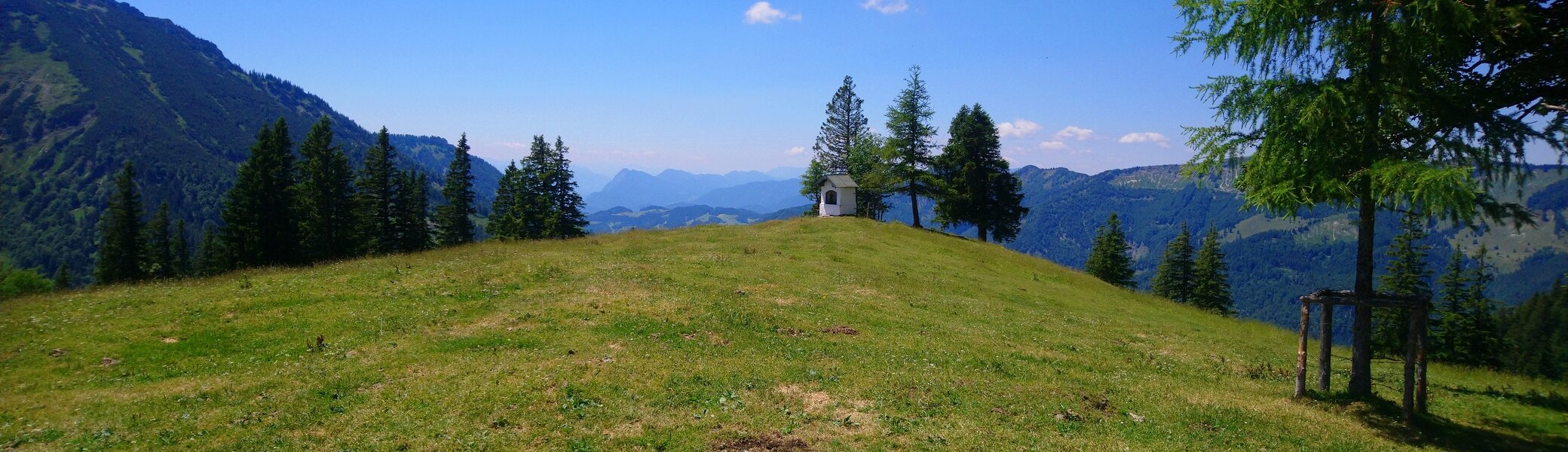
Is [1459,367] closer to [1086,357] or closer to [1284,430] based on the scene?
[1086,357]

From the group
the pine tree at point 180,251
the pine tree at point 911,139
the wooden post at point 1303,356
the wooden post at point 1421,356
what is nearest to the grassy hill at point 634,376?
the wooden post at point 1303,356

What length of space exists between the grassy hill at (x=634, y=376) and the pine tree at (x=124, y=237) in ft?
165

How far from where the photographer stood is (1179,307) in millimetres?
38438

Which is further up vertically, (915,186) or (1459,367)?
(915,186)

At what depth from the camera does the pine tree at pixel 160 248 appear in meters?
61.7

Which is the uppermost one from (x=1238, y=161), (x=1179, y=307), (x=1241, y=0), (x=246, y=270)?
(x=1241, y=0)

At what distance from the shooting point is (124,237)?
57.2 meters

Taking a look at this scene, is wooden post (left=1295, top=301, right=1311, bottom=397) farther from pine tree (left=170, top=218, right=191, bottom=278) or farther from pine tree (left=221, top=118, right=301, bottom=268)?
pine tree (left=170, top=218, right=191, bottom=278)

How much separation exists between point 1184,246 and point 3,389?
83526mm

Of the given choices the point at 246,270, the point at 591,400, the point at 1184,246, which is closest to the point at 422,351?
the point at 591,400

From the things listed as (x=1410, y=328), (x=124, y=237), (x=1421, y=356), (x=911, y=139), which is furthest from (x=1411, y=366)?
(x=124, y=237)

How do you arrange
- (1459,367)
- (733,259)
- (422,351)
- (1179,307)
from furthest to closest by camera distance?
(1179,307)
(733,259)
(1459,367)
(422,351)

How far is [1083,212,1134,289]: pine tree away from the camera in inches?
2734

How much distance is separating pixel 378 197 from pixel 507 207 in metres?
14.9
